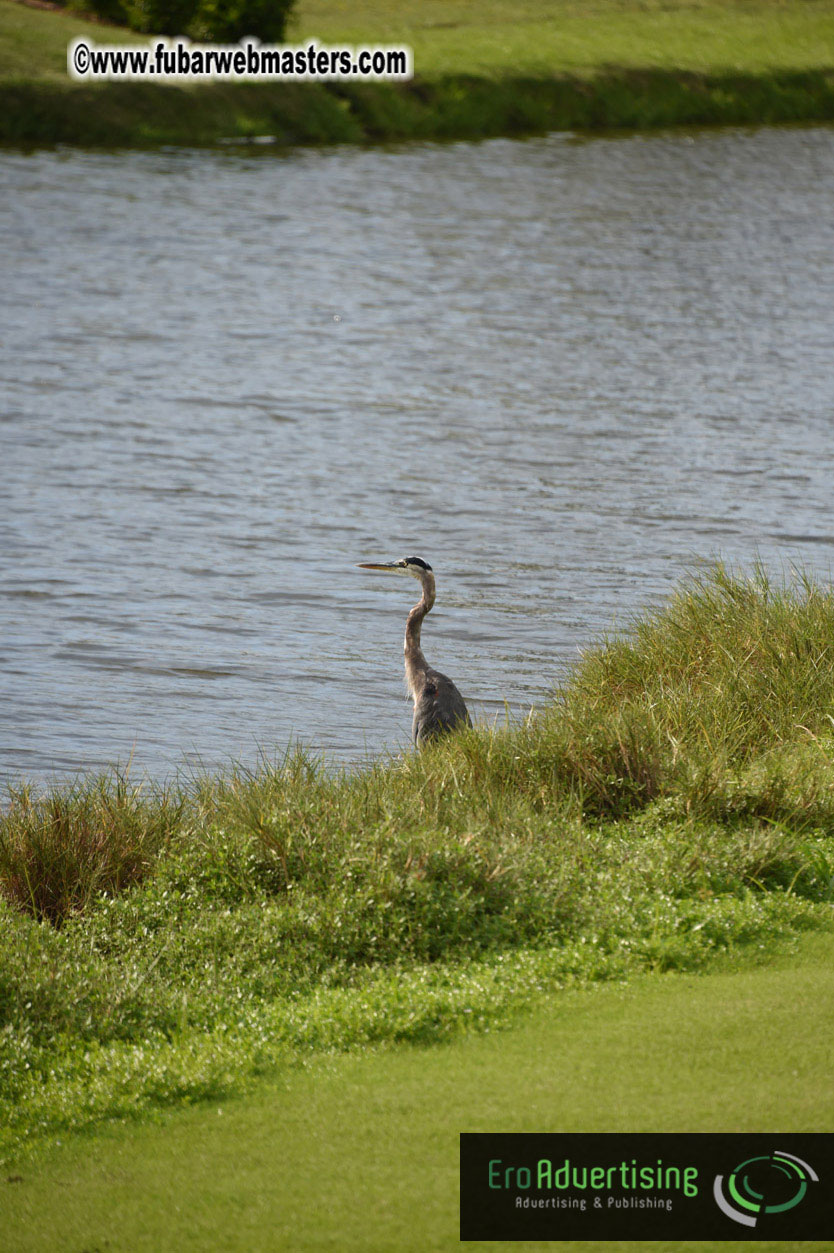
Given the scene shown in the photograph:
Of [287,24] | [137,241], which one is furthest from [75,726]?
[287,24]

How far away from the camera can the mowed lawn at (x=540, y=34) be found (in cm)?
5019

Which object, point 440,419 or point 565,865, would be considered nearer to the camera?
point 565,865

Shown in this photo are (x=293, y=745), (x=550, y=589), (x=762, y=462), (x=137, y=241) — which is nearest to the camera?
(x=293, y=745)

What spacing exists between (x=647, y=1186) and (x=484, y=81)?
54.5m

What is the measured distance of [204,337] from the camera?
28.8 m

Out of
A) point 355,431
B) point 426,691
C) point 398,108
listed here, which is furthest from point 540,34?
point 426,691

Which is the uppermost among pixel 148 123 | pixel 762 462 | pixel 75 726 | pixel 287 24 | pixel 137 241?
pixel 287 24

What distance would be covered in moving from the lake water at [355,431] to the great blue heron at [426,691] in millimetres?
729

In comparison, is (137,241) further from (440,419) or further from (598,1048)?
(598,1048)

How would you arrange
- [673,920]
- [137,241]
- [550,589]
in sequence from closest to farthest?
[673,920]
[550,589]
[137,241]

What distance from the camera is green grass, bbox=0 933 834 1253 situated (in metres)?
5.17

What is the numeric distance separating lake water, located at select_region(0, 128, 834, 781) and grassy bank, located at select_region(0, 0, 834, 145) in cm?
315

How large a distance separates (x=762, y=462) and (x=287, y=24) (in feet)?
122

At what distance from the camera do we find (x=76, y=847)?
8.74m
